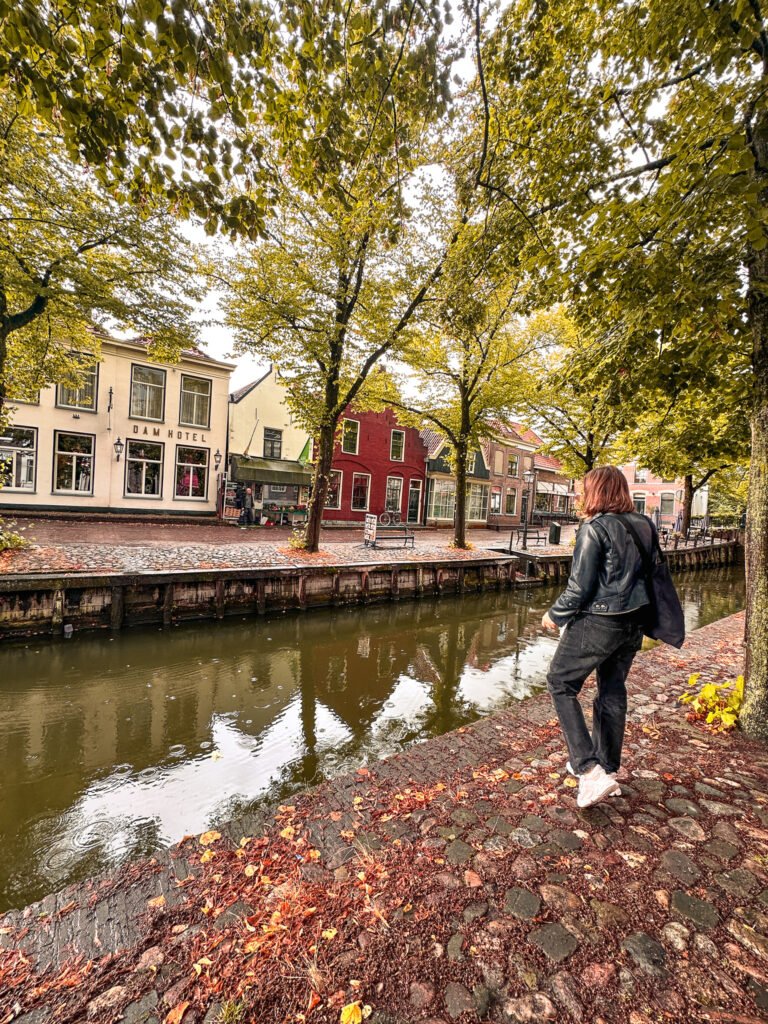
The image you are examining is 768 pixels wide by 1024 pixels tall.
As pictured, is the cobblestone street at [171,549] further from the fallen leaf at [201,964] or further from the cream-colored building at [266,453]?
the fallen leaf at [201,964]

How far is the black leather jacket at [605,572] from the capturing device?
8.08 feet

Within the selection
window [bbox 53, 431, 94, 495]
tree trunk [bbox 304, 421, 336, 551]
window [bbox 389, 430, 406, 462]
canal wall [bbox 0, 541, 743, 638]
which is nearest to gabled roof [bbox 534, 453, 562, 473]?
window [bbox 389, 430, 406, 462]

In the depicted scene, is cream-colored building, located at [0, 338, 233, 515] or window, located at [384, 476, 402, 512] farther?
window, located at [384, 476, 402, 512]

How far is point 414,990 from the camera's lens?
163 centimetres

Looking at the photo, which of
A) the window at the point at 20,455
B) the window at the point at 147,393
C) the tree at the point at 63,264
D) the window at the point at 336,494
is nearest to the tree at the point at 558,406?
the tree at the point at 63,264

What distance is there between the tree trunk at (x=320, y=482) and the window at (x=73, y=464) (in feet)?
36.9

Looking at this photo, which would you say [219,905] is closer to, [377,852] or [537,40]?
[377,852]

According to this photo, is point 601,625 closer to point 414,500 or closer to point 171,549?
point 171,549

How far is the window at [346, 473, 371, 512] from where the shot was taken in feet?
84.7

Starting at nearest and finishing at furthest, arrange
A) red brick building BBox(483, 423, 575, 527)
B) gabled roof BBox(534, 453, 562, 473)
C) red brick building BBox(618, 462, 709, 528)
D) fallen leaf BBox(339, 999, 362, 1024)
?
fallen leaf BBox(339, 999, 362, 1024), red brick building BBox(483, 423, 575, 527), gabled roof BBox(534, 453, 562, 473), red brick building BBox(618, 462, 709, 528)

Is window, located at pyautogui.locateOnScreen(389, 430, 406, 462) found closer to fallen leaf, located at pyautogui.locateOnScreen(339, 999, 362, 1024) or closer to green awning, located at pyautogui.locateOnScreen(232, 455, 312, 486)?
green awning, located at pyautogui.locateOnScreen(232, 455, 312, 486)

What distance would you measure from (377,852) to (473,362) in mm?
15901

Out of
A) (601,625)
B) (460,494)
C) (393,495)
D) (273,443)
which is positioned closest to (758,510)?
(601,625)

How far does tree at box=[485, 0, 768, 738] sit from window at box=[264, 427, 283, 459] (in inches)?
801
